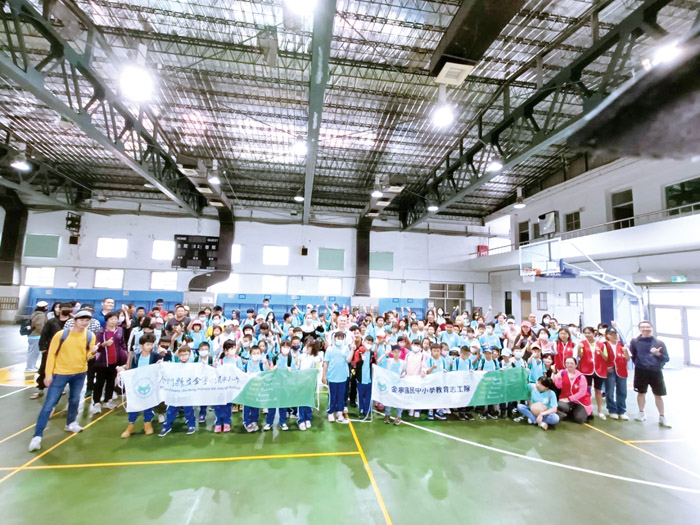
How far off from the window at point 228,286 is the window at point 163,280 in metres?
2.31

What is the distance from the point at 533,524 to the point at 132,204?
21285 mm

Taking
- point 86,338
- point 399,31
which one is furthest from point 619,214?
point 86,338

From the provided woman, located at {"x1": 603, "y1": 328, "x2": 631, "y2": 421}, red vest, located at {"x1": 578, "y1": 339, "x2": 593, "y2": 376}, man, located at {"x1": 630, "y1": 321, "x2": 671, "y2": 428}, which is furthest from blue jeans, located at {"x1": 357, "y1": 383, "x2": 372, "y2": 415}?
man, located at {"x1": 630, "y1": 321, "x2": 671, "y2": 428}

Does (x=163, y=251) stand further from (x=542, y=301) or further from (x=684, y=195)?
(x=684, y=195)

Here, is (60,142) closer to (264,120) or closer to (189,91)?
(189,91)

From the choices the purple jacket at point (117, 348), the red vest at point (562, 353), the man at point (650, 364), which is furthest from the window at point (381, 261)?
the purple jacket at point (117, 348)

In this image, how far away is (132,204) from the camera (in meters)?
18.0

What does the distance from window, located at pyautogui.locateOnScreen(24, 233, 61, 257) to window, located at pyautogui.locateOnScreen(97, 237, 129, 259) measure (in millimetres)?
2169

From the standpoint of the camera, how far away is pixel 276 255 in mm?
18891

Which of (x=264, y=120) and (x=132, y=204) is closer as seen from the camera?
(x=264, y=120)

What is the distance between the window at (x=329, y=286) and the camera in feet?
62.4

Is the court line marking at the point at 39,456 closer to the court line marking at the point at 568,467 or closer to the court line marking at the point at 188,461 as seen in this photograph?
the court line marking at the point at 188,461

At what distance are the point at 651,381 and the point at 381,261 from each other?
14.4m

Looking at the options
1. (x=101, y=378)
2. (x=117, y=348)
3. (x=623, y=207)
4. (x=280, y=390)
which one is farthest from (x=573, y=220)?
(x=101, y=378)
